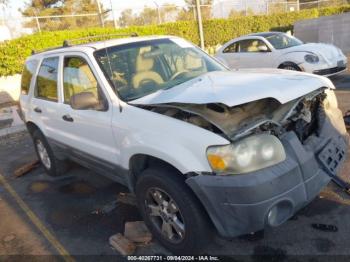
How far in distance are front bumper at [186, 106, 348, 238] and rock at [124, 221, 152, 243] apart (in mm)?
952

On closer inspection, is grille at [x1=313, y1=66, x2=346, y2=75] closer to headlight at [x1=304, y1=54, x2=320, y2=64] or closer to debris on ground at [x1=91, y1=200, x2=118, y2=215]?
headlight at [x1=304, y1=54, x2=320, y2=64]

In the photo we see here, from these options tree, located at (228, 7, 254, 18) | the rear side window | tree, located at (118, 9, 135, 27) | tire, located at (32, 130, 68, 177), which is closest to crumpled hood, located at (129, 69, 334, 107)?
tire, located at (32, 130, 68, 177)

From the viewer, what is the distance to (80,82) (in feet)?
12.9

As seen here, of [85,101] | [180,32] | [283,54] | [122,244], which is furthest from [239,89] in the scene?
[180,32]

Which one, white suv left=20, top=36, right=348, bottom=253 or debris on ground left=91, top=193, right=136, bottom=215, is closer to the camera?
white suv left=20, top=36, right=348, bottom=253

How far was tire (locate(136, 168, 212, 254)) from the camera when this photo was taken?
280cm

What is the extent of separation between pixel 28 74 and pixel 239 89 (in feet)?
12.0

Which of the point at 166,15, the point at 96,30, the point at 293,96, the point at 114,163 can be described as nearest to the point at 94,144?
the point at 114,163

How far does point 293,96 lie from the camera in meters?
2.85

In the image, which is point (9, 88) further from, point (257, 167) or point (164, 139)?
point (257, 167)

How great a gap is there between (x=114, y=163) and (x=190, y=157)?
1.17 metres

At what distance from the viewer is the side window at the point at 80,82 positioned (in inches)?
138

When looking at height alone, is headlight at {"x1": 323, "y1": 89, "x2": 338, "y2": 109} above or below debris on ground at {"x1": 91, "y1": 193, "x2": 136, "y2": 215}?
above

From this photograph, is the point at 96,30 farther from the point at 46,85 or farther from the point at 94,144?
the point at 94,144
